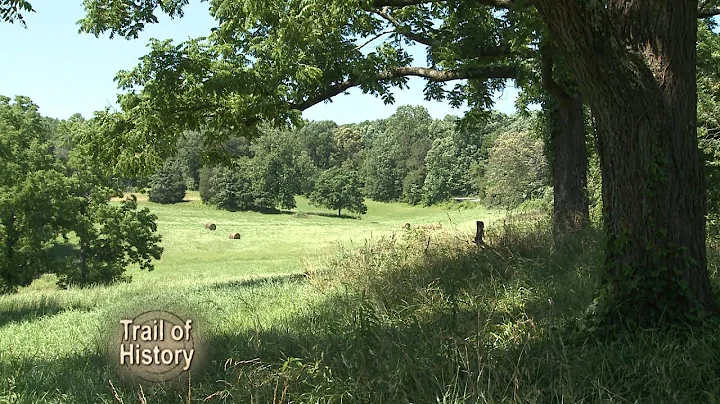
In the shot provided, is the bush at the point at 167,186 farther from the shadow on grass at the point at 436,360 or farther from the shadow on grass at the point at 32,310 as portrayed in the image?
the shadow on grass at the point at 436,360

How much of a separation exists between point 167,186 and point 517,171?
50.3 metres

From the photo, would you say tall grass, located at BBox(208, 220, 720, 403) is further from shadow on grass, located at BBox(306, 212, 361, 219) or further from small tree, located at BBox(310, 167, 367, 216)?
small tree, located at BBox(310, 167, 367, 216)

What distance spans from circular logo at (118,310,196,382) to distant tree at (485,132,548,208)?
123 ft

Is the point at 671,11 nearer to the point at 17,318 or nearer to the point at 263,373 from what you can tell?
the point at 263,373

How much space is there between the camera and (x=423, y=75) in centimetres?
1245

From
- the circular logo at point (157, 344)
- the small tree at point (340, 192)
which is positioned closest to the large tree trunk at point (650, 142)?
the circular logo at point (157, 344)

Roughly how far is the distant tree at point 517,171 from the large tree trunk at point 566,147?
95.6ft

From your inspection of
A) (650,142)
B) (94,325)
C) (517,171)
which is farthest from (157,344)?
(517,171)

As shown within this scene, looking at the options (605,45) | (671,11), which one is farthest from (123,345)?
(671,11)

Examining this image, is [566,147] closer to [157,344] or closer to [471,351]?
[471,351]

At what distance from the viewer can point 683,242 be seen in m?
4.41

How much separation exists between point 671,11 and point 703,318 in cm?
231

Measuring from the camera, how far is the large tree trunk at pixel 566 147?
10.5 metres

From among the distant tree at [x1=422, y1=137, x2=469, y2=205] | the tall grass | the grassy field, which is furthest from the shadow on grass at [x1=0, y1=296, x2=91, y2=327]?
the distant tree at [x1=422, y1=137, x2=469, y2=205]
